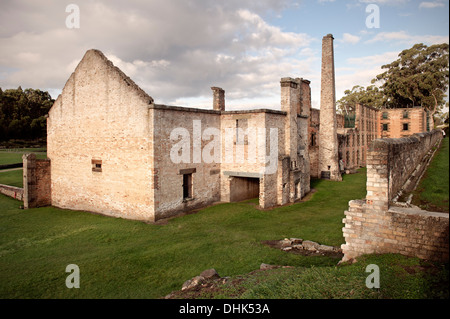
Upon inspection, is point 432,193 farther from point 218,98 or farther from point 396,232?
point 218,98

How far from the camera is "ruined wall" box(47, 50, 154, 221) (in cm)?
1485

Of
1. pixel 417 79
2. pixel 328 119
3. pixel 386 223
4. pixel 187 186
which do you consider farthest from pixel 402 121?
pixel 386 223

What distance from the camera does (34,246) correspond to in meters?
11.9

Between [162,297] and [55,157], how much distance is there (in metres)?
16.0

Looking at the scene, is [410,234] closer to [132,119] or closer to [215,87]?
[132,119]

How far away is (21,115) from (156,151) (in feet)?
142

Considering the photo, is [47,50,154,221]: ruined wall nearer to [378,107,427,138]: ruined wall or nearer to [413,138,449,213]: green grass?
[413,138,449,213]: green grass

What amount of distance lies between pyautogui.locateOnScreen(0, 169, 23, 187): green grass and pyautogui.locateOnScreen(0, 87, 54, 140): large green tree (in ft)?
66.5

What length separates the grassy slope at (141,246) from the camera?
28.1ft

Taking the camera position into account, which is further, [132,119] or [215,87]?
[215,87]

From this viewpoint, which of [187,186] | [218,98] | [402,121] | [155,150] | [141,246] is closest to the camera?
[141,246]

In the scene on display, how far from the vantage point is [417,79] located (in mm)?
45500
